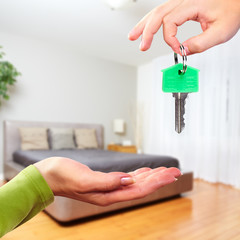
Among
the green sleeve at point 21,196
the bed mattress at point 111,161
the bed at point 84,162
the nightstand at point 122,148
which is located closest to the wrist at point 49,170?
the green sleeve at point 21,196

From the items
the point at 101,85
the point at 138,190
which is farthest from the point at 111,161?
the point at 101,85

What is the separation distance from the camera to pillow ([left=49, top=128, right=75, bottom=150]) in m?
3.27

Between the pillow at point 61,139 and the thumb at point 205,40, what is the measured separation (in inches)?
121

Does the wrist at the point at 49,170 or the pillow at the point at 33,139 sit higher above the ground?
the wrist at the point at 49,170

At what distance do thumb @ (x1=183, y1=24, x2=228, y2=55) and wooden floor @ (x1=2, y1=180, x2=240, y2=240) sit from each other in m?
1.34

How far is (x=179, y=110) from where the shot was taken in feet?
1.22

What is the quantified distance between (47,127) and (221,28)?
11.8 feet

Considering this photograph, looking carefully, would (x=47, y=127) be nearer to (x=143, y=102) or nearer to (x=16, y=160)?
(x=16, y=160)

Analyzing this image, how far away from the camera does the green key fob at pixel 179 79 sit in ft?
1.23

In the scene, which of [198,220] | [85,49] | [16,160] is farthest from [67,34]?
[198,220]

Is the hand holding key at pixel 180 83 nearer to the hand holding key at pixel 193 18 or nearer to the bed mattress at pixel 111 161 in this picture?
the hand holding key at pixel 193 18

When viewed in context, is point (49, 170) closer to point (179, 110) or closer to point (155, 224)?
point (179, 110)

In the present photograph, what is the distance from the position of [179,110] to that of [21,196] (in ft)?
0.88

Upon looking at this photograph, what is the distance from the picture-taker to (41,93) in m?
3.80
